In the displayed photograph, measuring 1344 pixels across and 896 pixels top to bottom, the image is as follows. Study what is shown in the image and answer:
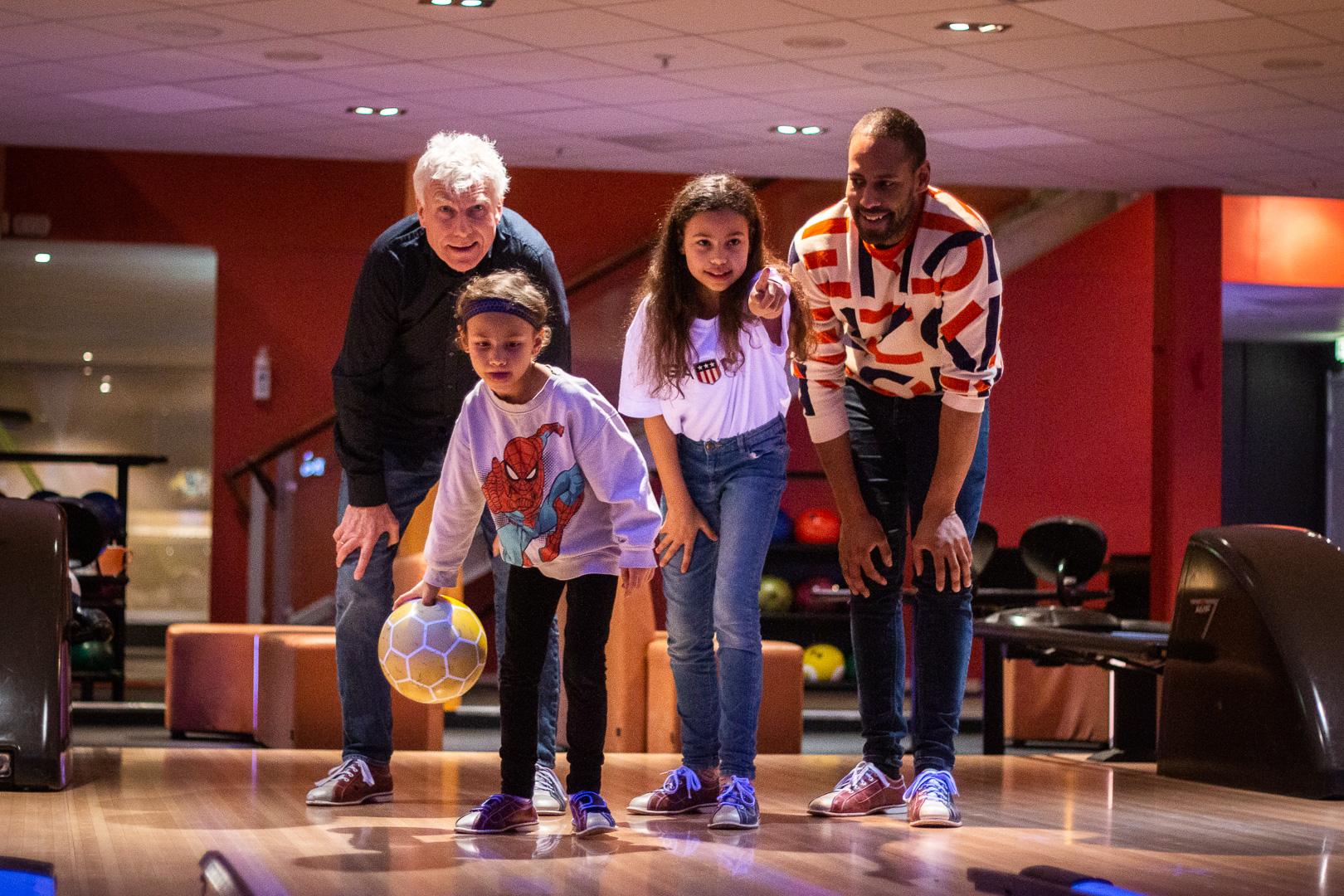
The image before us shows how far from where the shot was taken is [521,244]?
11.7 ft

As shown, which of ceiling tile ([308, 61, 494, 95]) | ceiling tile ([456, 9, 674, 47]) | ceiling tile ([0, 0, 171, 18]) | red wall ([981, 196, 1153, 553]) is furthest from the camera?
red wall ([981, 196, 1153, 553])

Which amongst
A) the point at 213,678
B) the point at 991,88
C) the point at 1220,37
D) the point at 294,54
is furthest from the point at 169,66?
the point at 1220,37

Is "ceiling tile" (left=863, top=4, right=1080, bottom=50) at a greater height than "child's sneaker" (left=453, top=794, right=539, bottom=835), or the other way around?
"ceiling tile" (left=863, top=4, right=1080, bottom=50)

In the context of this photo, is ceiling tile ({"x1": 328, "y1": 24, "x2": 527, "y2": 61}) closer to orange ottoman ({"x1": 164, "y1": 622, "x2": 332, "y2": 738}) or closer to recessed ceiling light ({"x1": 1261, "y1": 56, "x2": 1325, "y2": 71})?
orange ottoman ({"x1": 164, "y1": 622, "x2": 332, "y2": 738})

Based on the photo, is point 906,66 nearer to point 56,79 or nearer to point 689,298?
point 56,79

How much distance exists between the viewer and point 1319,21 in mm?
6699

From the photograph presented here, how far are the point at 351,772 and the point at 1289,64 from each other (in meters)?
5.67

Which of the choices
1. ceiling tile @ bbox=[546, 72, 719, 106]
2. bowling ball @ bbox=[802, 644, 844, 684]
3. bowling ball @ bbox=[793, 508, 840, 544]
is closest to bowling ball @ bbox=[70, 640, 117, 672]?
ceiling tile @ bbox=[546, 72, 719, 106]

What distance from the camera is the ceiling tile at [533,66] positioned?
745 centimetres

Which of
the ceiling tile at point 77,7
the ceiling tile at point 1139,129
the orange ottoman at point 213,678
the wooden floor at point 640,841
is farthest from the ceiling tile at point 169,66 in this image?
the wooden floor at point 640,841

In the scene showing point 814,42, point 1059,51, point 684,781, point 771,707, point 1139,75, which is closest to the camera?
point 684,781

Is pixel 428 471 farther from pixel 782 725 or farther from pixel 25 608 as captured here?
pixel 782 725

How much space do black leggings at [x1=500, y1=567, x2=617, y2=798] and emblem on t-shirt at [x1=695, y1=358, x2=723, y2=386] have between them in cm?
47

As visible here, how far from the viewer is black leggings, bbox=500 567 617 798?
10.3ft
